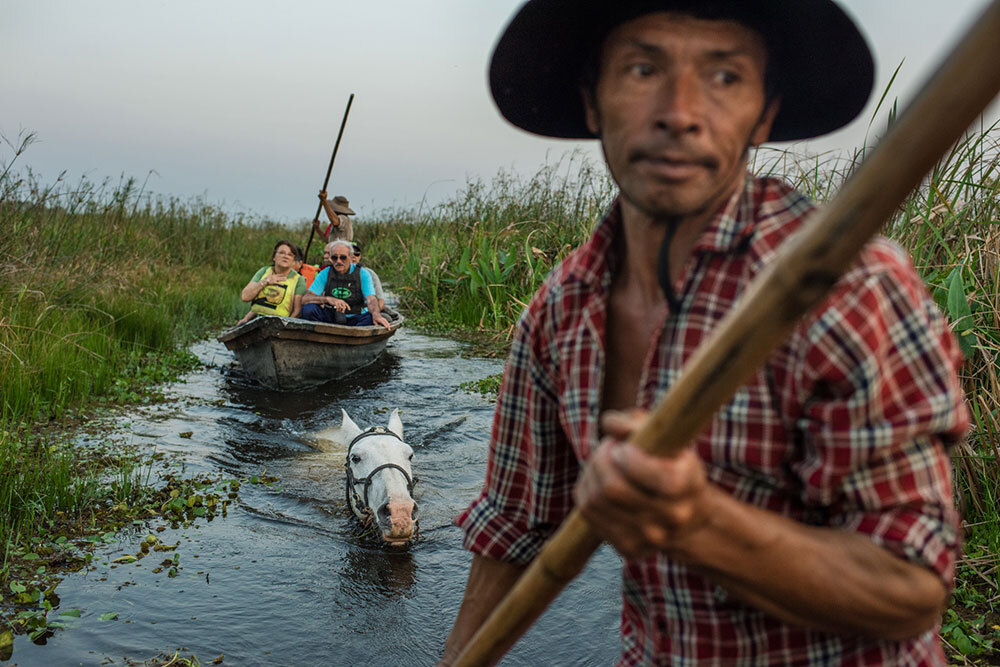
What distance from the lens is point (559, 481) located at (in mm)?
1680

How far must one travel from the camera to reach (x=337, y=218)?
14258mm

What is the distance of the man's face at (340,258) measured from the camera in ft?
35.6

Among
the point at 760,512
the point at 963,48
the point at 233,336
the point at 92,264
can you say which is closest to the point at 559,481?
the point at 760,512

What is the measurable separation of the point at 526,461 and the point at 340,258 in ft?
31.2

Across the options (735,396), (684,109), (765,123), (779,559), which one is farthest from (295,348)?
(779,559)

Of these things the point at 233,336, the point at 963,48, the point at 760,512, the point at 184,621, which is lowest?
the point at 184,621

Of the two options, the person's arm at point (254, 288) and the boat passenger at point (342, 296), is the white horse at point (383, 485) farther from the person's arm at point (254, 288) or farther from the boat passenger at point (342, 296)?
the person's arm at point (254, 288)

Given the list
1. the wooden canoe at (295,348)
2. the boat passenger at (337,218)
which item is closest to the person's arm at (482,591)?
the wooden canoe at (295,348)

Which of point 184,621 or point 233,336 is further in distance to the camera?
point 233,336

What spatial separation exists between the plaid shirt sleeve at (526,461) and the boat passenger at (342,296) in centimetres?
919

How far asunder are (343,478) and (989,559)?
4.66 m

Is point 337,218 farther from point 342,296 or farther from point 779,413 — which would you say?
point 779,413

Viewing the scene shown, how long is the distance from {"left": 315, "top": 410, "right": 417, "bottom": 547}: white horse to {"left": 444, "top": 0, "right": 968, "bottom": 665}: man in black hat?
3.34 metres

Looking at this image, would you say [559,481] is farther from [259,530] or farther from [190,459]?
[190,459]
